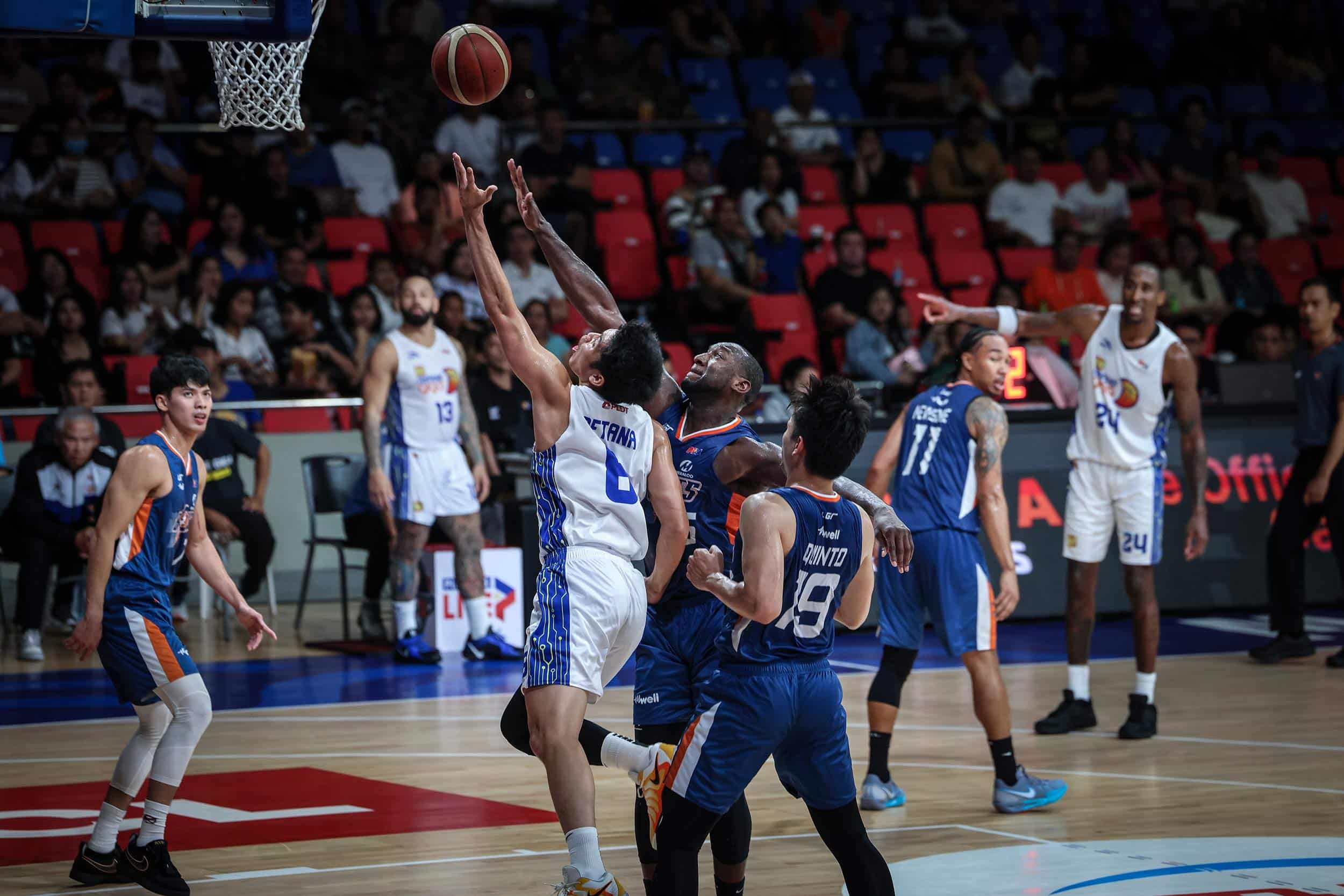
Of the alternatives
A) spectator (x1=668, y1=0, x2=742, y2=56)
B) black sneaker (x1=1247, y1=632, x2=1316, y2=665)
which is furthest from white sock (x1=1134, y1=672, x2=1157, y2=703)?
spectator (x1=668, y1=0, x2=742, y2=56)

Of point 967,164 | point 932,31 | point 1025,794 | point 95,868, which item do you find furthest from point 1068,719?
point 932,31

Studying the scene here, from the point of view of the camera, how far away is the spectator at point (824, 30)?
17.6m

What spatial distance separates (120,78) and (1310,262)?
11.1 m

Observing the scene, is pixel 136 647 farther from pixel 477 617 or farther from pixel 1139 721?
pixel 477 617

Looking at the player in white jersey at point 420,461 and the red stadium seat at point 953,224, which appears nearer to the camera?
the player in white jersey at point 420,461

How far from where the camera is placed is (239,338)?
13.0 m

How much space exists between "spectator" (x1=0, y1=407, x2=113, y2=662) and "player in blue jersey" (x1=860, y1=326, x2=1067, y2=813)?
607cm

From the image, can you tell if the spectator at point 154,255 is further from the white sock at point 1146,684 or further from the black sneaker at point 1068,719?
the white sock at point 1146,684

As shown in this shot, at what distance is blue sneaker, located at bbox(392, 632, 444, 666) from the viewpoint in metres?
10.7

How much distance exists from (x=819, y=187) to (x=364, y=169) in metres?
4.22

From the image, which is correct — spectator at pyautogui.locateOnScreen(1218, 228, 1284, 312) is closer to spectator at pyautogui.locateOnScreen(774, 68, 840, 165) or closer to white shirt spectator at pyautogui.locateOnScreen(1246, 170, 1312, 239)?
white shirt spectator at pyautogui.locateOnScreen(1246, 170, 1312, 239)

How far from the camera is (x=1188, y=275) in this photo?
15.6 m

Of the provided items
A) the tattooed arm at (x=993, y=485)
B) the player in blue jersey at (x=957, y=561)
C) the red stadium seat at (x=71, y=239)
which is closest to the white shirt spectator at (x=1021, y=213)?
the red stadium seat at (x=71, y=239)

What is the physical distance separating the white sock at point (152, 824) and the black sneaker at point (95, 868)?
0.12 m
